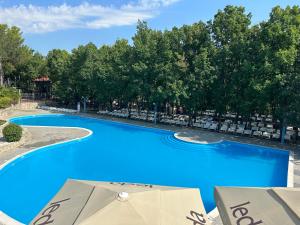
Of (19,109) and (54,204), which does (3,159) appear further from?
(19,109)

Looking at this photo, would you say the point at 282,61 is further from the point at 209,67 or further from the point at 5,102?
the point at 5,102

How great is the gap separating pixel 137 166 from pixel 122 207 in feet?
35.8

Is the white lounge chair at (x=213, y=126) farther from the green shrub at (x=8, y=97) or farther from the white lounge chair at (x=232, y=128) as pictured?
the green shrub at (x=8, y=97)

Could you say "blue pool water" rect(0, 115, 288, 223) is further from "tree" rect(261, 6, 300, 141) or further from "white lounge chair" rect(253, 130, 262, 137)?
"tree" rect(261, 6, 300, 141)

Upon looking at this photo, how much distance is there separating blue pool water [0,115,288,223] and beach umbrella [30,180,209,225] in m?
5.28

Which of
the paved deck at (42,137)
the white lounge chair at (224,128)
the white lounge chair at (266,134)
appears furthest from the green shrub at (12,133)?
the white lounge chair at (266,134)

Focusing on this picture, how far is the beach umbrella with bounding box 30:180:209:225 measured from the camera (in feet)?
17.8

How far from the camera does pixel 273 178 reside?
15078mm

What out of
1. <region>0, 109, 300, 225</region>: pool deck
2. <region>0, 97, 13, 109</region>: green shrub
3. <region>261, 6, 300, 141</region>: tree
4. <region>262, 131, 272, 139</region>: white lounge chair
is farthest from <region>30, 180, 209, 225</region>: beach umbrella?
<region>0, 97, 13, 109</region>: green shrub

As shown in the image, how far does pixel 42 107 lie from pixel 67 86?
4.29m

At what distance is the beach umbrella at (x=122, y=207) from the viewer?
214 inches

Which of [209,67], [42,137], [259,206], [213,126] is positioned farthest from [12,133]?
[259,206]

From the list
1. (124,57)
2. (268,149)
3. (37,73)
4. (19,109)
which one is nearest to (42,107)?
(19,109)

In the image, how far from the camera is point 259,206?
19.2 ft
